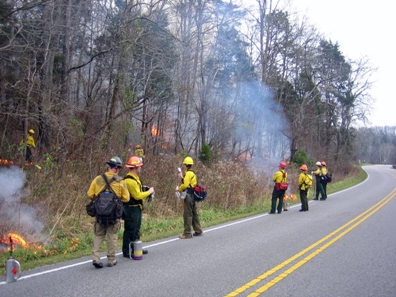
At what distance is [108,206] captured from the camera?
7.82 metres

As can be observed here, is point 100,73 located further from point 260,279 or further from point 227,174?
point 260,279

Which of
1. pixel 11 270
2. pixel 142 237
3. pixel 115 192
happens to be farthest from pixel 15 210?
pixel 11 270

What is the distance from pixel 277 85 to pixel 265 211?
68.5ft

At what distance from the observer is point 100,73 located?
18172mm

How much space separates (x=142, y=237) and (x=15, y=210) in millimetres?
3066

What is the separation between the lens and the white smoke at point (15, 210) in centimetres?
974

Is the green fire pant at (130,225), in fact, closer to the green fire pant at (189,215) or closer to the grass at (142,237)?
the grass at (142,237)

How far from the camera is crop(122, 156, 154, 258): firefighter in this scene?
28.6 ft

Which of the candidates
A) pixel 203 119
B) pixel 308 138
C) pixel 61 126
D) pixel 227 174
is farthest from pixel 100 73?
pixel 308 138

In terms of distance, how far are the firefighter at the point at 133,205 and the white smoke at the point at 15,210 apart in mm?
2534

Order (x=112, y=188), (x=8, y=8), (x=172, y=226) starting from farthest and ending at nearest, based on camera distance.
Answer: (x=172, y=226) → (x=8, y=8) → (x=112, y=188)

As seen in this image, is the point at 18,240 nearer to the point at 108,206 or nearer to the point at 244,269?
the point at 108,206

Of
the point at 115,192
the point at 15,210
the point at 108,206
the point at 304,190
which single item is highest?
the point at 115,192

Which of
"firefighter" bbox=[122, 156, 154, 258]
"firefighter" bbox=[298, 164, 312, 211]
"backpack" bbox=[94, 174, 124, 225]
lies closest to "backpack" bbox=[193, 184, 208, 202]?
"firefighter" bbox=[122, 156, 154, 258]
